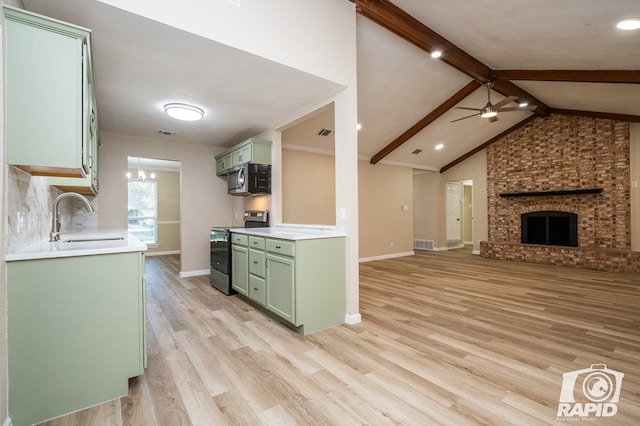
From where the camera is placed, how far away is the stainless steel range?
4.15 meters

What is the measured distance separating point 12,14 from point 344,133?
8.11 ft

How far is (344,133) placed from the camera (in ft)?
10.3

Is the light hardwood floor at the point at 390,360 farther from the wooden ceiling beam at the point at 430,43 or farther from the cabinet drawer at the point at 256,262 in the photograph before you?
the wooden ceiling beam at the point at 430,43

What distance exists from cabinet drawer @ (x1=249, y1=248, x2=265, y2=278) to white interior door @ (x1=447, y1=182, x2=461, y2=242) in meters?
7.34

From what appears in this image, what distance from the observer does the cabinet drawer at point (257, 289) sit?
3328mm

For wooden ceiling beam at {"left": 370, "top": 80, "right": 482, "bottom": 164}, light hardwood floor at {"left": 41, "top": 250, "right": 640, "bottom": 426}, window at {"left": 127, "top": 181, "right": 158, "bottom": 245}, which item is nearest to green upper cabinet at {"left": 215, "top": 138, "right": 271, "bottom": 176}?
Answer: light hardwood floor at {"left": 41, "top": 250, "right": 640, "bottom": 426}

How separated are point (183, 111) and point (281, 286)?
7.94ft

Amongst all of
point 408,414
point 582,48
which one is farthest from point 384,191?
point 408,414

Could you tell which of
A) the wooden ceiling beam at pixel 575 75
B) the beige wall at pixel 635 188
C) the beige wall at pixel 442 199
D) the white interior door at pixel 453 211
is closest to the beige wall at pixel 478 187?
the beige wall at pixel 442 199

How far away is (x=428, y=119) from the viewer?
5.98 m

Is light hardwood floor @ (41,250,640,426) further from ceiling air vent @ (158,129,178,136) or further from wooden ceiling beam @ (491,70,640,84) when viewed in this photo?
wooden ceiling beam @ (491,70,640,84)

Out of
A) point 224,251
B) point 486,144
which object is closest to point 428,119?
point 486,144

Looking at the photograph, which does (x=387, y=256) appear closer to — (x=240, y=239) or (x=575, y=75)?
(x=240, y=239)

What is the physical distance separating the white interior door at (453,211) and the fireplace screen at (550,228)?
2.11m
